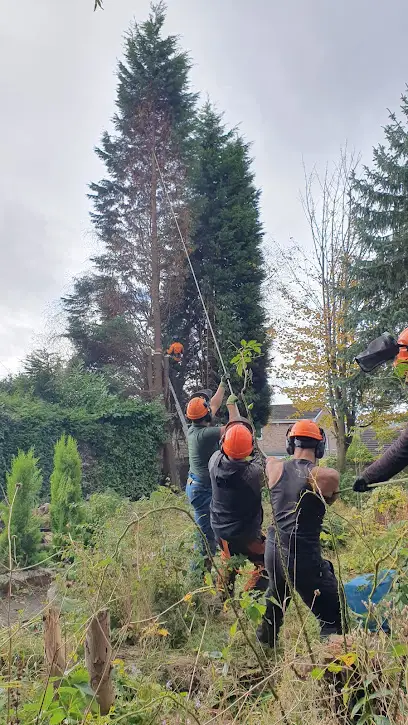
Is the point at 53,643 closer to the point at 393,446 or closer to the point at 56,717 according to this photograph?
the point at 56,717

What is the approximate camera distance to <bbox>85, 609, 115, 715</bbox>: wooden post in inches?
74.7

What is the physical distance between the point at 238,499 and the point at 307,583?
0.89 m

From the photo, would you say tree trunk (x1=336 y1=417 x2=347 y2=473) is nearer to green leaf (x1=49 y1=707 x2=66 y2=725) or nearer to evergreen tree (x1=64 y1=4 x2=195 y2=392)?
evergreen tree (x1=64 y1=4 x2=195 y2=392)

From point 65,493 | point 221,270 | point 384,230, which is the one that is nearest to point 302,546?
A: point 65,493

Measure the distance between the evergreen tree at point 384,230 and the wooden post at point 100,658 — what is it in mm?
11571

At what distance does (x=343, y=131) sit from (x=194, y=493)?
549 inches

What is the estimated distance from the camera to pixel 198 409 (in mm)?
5566

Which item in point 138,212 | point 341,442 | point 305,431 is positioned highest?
point 138,212

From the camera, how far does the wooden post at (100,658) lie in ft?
6.23

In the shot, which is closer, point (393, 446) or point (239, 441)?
point (393, 446)

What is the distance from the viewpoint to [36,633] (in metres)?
3.64

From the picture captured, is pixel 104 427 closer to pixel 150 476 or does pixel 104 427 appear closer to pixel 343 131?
pixel 150 476

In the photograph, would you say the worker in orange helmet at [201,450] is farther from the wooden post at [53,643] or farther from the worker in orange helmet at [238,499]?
the wooden post at [53,643]

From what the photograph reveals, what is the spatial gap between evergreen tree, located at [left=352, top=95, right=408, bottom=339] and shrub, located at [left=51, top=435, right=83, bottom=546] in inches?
314
